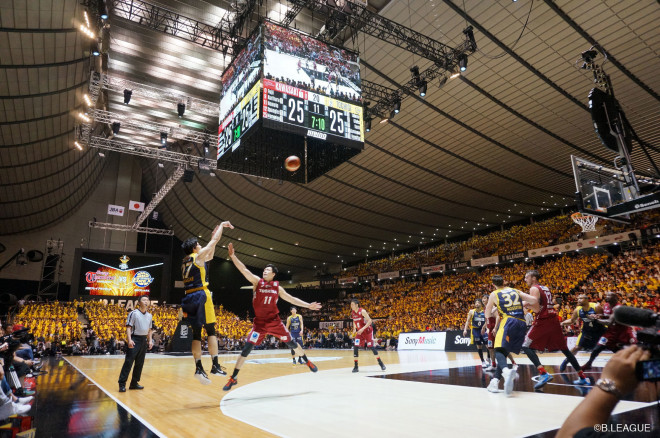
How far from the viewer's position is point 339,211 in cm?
3347

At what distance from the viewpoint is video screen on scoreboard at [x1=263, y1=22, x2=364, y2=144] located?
9836mm

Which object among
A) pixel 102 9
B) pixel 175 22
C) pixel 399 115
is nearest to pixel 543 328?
pixel 102 9

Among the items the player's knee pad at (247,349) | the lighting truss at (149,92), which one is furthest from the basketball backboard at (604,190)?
the lighting truss at (149,92)

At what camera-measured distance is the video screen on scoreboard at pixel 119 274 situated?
27062 millimetres

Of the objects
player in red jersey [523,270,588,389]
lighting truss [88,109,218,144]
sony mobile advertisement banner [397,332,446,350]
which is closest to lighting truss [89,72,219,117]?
lighting truss [88,109,218,144]

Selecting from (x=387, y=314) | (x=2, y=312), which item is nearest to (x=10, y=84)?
(x=2, y=312)

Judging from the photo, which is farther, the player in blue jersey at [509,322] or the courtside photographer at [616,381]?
the player in blue jersey at [509,322]

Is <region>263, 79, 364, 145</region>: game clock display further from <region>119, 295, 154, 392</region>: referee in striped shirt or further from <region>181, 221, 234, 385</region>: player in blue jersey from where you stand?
<region>119, 295, 154, 392</region>: referee in striped shirt

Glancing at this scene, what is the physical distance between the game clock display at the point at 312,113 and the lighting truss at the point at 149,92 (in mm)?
10378

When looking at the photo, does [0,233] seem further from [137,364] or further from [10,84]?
[137,364]

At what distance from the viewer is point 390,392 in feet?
20.3

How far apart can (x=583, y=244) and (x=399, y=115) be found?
50.3 ft

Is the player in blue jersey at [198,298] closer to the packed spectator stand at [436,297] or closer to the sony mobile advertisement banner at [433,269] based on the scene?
the packed spectator stand at [436,297]

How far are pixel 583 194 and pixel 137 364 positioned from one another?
10.2 m
